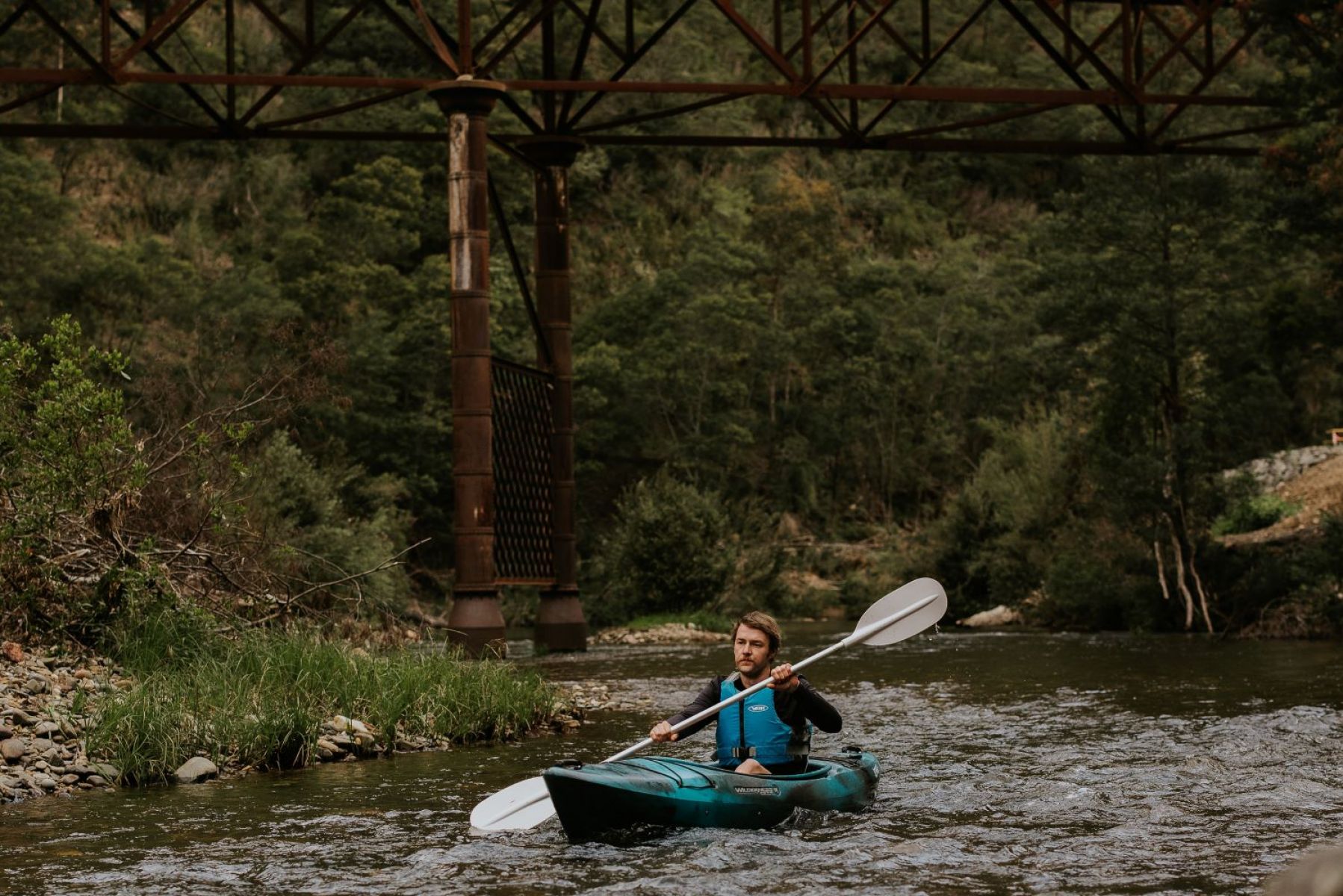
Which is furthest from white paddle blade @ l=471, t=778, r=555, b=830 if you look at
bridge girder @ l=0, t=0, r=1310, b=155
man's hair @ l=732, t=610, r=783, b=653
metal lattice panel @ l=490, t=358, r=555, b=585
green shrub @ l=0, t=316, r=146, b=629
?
metal lattice panel @ l=490, t=358, r=555, b=585

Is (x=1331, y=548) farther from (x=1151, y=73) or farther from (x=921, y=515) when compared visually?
(x=921, y=515)

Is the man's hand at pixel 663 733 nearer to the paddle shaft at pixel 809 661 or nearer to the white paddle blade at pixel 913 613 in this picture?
the paddle shaft at pixel 809 661

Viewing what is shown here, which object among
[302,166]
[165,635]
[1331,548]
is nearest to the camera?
[165,635]

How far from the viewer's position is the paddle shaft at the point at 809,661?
7547 mm

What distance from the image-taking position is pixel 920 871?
20.8 feet

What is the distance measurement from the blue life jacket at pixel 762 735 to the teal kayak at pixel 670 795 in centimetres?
21

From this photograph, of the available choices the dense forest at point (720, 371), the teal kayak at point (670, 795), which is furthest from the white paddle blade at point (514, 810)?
the dense forest at point (720, 371)

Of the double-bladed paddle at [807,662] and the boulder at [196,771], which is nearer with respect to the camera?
the double-bladed paddle at [807,662]

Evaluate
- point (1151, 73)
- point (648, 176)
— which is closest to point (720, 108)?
point (648, 176)

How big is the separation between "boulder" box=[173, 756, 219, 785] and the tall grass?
0.17 ft

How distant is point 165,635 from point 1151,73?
11.5 meters

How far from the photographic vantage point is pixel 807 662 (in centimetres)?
813

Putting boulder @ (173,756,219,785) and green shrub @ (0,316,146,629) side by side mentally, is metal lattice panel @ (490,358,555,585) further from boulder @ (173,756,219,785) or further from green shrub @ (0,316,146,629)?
boulder @ (173,756,219,785)

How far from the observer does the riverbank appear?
878 cm
